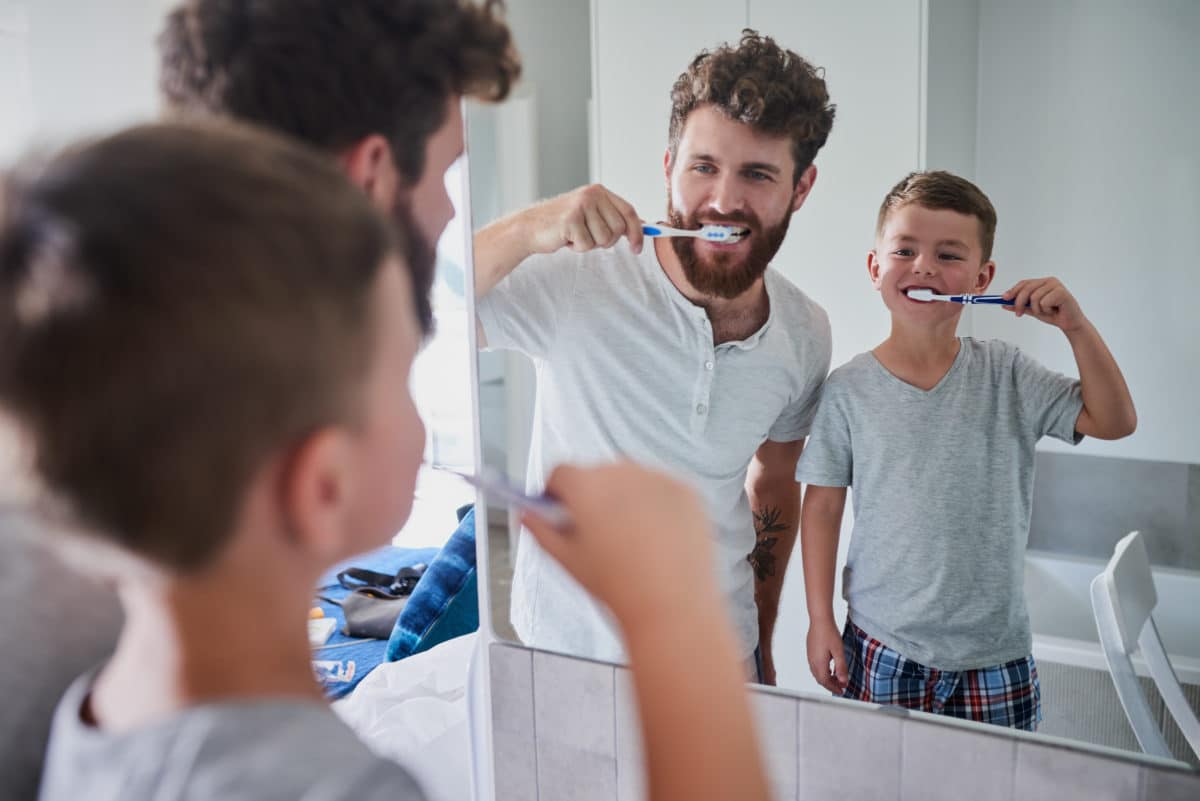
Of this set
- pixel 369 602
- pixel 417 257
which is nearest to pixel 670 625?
pixel 417 257

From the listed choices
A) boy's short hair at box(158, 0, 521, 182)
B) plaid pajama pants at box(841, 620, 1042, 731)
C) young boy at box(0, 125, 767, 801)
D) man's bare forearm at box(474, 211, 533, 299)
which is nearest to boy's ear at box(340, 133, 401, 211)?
boy's short hair at box(158, 0, 521, 182)

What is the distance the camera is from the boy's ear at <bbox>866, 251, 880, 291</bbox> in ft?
2.52

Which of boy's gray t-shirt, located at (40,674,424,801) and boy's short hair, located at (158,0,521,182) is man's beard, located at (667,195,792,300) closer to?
boy's short hair, located at (158,0,521,182)

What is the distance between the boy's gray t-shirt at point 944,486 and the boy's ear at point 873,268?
2.6 inches

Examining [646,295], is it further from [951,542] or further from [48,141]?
[48,141]

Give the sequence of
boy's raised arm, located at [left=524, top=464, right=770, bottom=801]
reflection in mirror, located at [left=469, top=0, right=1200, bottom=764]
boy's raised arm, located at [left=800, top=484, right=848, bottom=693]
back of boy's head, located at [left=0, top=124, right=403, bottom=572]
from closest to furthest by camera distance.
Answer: back of boy's head, located at [left=0, top=124, right=403, bottom=572]
boy's raised arm, located at [left=524, top=464, right=770, bottom=801]
reflection in mirror, located at [left=469, top=0, right=1200, bottom=764]
boy's raised arm, located at [left=800, top=484, right=848, bottom=693]

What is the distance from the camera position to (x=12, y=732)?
0.51 meters

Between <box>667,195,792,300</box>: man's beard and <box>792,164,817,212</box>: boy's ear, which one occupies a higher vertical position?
<box>792,164,817,212</box>: boy's ear

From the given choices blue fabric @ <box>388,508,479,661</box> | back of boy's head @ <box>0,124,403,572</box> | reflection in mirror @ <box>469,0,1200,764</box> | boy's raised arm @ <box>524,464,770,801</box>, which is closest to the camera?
back of boy's head @ <box>0,124,403,572</box>

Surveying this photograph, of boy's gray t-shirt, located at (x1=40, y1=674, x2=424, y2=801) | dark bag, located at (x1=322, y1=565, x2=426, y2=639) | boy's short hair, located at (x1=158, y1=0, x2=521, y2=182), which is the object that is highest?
boy's short hair, located at (x1=158, y1=0, x2=521, y2=182)

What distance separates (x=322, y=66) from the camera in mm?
515

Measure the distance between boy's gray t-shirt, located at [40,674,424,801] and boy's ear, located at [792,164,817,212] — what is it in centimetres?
58

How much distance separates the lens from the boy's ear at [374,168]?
0.53 meters

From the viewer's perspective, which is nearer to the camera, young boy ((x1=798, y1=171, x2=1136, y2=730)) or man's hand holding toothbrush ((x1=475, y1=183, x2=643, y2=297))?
young boy ((x1=798, y1=171, x2=1136, y2=730))
